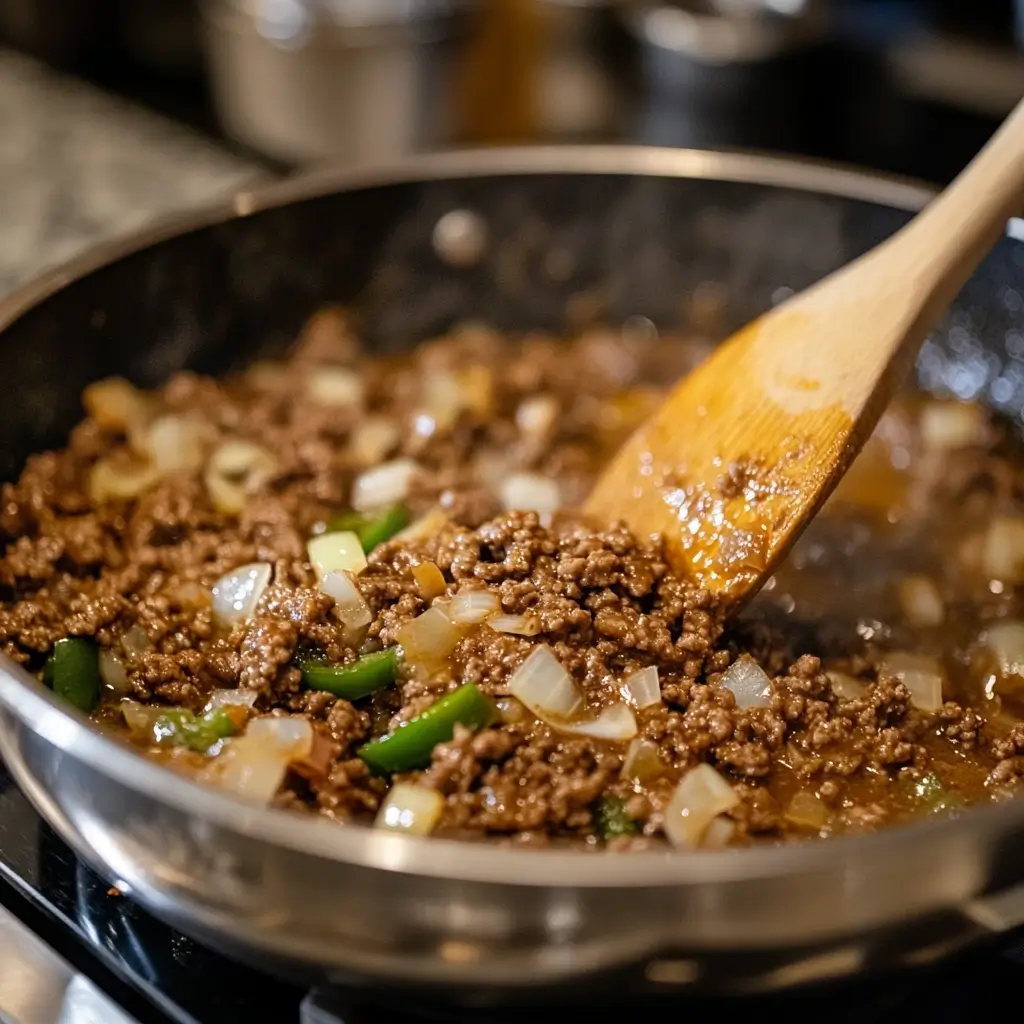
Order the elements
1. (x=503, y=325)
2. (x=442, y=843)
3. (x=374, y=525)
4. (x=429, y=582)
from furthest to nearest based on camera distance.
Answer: (x=503, y=325), (x=374, y=525), (x=429, y=582), (x=442, y=843)

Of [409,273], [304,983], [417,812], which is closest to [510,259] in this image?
[409,273]

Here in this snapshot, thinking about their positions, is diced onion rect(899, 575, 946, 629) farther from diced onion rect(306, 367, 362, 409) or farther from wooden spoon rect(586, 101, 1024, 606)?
diced onion rect(306, 367, 362, 409)

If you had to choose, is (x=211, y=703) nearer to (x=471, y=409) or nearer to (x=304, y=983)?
(x=304, y=983)

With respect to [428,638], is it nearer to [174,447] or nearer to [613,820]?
[613,820]

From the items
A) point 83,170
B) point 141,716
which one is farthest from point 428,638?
point 83,170

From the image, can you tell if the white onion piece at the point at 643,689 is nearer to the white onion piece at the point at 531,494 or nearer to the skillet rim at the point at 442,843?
the skillet rim at the point at 442,843
